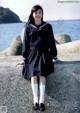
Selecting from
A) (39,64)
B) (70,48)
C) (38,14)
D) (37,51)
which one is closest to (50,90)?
(39,64)

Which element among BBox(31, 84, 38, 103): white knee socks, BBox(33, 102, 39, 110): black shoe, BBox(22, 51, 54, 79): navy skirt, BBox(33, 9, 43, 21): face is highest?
BBox(33, 9, 43, 21): face

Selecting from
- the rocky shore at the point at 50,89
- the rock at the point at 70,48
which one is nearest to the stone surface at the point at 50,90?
the rocky shore at the point at 50,89

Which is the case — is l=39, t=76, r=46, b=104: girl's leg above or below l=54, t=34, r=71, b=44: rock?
above

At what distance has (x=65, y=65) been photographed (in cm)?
606

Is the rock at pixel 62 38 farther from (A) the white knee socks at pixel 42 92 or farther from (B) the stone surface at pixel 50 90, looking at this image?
(A) the white knee socks at pixel 42 92

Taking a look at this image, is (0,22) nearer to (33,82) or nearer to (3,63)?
(3,63)

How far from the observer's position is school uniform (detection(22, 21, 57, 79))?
5.54m

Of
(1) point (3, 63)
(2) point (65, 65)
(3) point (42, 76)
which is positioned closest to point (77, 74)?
(2) point (65, 65)

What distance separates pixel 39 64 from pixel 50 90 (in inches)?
18.6

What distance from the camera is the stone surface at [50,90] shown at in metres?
5.58

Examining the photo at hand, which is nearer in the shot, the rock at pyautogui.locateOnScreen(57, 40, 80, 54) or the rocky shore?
the rocky shore

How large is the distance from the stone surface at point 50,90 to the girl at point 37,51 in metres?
0.20

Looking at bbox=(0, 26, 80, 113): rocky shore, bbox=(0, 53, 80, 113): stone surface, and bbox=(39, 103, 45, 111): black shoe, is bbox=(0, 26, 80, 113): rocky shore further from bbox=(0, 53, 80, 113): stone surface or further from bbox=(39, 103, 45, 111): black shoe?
bbox=(39, 103, 45, 111): black shoe

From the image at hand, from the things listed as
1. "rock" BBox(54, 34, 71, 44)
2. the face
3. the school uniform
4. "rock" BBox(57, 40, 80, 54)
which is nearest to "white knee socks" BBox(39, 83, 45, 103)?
the school uniform
